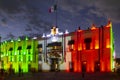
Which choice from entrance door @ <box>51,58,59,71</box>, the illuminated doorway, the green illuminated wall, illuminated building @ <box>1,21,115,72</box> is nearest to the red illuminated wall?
illuminated building @ <box>1,21,115,72</box>

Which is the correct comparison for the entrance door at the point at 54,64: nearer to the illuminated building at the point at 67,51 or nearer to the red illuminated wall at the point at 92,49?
the illuminated building at the point at 67,51

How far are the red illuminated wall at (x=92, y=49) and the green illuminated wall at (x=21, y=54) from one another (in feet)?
54.0

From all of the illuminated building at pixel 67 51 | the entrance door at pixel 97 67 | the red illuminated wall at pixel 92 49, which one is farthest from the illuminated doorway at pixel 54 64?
the entrance door at pixel 97 67

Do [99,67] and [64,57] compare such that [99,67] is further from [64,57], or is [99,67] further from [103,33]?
[64,57]

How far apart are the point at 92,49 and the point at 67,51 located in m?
8.66

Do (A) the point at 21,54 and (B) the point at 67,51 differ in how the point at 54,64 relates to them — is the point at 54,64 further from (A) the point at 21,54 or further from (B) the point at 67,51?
(A) the point at 21,54

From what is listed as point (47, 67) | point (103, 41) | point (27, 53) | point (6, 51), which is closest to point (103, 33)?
point (103, 41)

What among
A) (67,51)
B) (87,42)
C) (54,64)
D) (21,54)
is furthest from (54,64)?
(21,54)

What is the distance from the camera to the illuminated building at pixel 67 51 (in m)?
61.0

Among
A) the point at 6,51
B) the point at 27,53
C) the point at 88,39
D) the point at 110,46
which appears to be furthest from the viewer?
the point at 6,51

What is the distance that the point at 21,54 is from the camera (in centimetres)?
8500

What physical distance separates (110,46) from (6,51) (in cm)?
4315

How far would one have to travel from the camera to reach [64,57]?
232 feet

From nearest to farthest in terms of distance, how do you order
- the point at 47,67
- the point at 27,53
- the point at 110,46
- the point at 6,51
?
the point at 110,46
the point at 47,67
the point at 27,53
the point at 6,51
